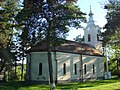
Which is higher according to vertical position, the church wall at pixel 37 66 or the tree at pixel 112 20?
the tree at pixel 112 20

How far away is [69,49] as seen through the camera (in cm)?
3866

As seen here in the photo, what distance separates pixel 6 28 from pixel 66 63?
10533mm

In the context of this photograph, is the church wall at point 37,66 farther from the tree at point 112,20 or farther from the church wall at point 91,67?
the tree at point 112,20

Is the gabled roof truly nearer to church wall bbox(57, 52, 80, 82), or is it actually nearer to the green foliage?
church wall bbox(57, 52, 80, 82)

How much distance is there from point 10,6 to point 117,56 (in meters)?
28.3

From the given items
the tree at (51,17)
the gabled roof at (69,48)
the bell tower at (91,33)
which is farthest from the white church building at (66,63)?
the bell tower at (91,33)

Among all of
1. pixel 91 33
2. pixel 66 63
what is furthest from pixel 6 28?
pixel 91 33

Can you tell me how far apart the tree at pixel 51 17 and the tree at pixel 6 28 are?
22.0 ft

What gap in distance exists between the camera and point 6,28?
36969mm

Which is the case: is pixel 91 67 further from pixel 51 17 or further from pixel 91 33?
pixel 51 17

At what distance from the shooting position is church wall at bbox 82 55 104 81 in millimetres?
42216

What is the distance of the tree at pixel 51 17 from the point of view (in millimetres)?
28250

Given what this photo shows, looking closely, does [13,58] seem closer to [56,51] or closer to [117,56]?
[56,51]

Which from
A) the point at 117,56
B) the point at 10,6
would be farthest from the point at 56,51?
the point at 117,56
